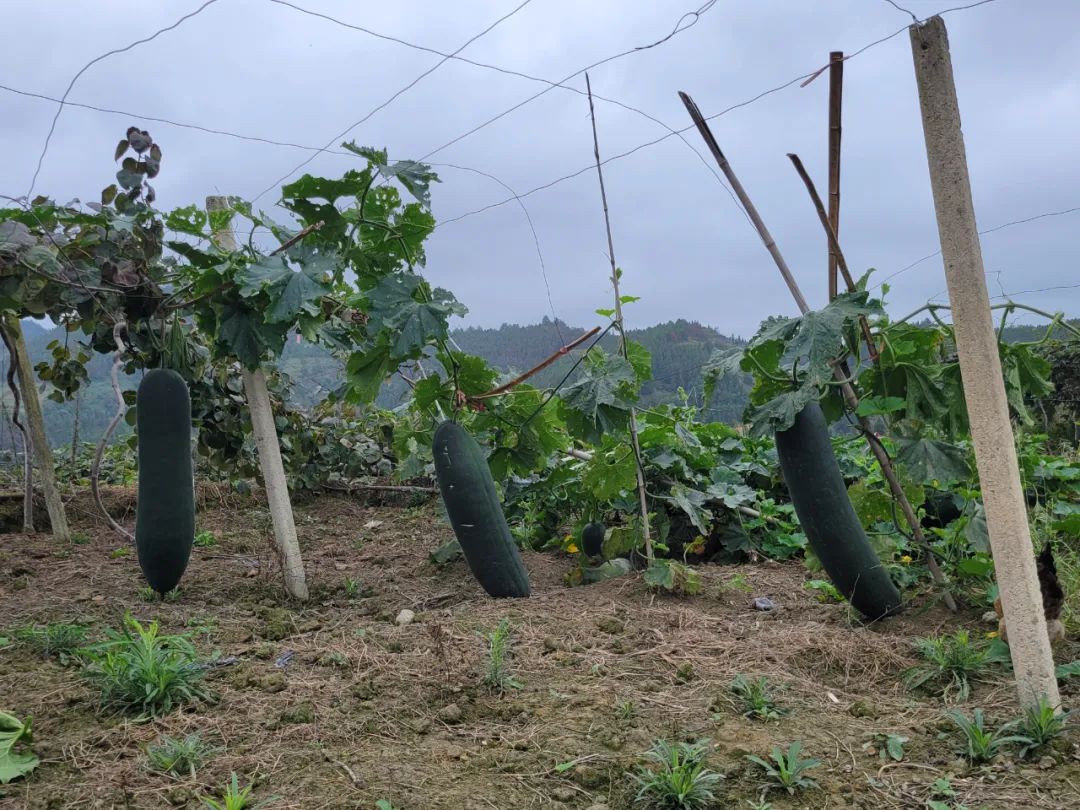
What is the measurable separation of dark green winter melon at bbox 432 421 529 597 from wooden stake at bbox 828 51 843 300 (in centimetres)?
184

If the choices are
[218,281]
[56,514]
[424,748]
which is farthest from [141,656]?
[56,514]

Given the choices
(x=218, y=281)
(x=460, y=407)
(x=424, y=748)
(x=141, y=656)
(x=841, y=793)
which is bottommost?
(x=841, y=793)

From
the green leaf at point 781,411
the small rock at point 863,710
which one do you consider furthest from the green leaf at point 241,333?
the small rock at point 863,710

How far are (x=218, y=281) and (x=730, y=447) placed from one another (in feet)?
12.0

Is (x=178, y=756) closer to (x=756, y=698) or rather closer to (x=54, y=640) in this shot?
(x=54, y=640)

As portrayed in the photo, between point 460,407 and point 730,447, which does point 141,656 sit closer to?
point 460,407

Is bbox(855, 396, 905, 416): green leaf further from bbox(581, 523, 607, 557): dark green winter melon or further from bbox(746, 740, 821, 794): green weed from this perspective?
bbox(581, 523, 607, 557): dark green winter melon

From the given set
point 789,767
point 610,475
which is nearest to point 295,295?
point 610,475

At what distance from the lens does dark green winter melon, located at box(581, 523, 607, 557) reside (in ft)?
15.9

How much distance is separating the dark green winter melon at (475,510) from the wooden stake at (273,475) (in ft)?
3.08

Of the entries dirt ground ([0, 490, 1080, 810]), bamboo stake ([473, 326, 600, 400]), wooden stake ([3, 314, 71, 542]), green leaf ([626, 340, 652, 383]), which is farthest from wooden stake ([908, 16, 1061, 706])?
wooden stake ([3, 314, 71, 542])

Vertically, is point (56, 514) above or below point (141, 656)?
above

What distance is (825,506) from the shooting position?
3451 mm

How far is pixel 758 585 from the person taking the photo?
14.9 feet
